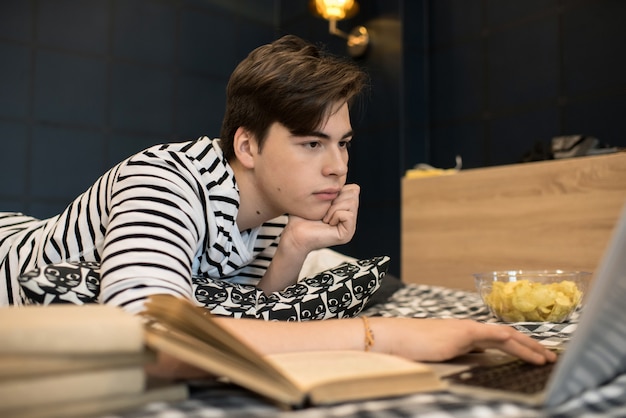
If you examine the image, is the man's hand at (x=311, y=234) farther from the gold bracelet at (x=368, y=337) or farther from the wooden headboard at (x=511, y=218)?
the wooden headboard at (x=511, y=218)

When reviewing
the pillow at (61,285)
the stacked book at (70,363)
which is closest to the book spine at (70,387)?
the stacked book at (70,363)

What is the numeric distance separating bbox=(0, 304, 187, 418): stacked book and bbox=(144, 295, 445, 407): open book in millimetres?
31

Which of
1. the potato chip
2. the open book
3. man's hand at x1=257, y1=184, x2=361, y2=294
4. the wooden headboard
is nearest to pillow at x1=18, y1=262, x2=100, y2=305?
the open book

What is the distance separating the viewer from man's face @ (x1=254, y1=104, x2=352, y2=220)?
129 cm

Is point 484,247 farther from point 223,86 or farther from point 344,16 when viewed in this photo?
point 223,86

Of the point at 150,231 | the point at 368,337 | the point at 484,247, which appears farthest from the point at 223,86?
the point at 368,337

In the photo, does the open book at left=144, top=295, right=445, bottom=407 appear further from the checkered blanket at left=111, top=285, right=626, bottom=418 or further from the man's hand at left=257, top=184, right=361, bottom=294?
the man's hand at left=257, top=184, right=361, bottom=294

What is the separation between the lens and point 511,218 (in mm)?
2504

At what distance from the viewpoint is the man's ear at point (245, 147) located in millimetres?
1355

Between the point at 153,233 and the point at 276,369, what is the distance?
1.55 feet

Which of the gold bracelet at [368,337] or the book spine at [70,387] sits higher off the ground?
the book spine at [70,387]

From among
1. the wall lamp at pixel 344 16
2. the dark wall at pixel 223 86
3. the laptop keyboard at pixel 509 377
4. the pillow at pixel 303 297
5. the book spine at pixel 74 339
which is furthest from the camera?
the wall lamp at pixel 344 16

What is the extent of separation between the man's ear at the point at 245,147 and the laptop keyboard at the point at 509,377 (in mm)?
772

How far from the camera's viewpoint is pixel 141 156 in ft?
3.76
